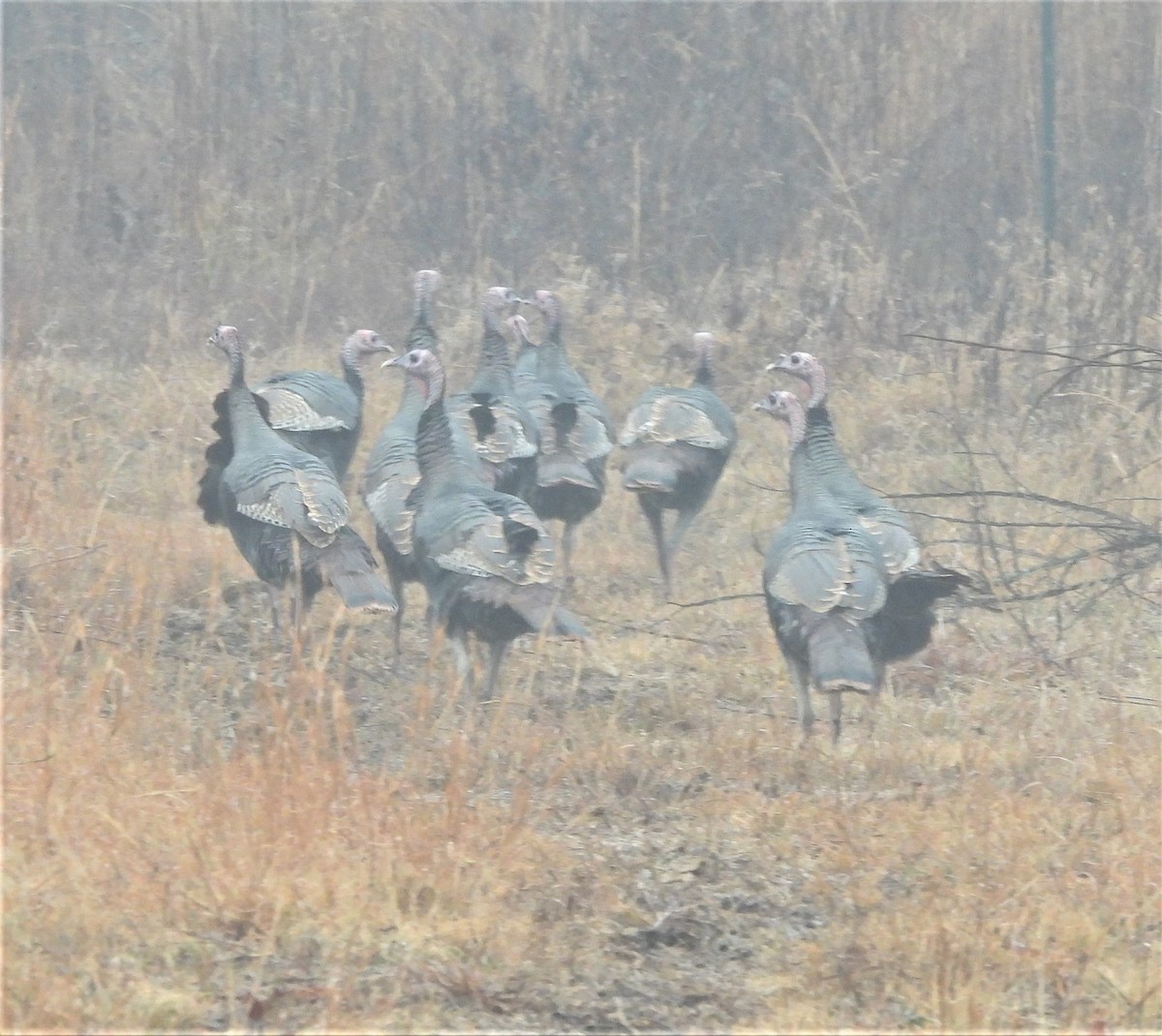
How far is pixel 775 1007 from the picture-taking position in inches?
144

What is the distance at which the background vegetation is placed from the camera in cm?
377

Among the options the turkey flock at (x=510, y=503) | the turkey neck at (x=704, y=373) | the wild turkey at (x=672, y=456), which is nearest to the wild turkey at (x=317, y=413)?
the turkey flock at (x=510, y=503)

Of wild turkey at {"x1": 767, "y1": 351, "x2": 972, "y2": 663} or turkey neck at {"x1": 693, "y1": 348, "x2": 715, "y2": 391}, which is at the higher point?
turkey neck at {"x1": 693, "y1": 348, "x2": 715, "y2": 391}

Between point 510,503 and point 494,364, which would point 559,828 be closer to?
point 510,503

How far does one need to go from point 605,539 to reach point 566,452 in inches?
43.1

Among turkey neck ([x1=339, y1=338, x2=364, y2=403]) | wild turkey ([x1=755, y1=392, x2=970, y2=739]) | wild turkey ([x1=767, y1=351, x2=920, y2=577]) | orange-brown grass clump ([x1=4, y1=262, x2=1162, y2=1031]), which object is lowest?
orange-brown grass clump ([x1=4, y1=262, x2=1162, y2=1031])

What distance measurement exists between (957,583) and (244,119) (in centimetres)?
953

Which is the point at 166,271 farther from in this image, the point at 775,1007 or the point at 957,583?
the point at 775,1007

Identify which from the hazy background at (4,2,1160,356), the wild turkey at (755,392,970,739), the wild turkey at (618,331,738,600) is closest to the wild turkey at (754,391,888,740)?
the wild turkey at (755,392,970,739)

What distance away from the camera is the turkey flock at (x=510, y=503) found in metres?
5.56

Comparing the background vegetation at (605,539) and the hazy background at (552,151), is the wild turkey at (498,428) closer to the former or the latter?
the background vegetation at (605,539)

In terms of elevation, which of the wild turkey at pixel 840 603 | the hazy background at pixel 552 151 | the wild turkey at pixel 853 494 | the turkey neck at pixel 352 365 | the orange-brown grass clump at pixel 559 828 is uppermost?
the hazy background at pixel 552 151

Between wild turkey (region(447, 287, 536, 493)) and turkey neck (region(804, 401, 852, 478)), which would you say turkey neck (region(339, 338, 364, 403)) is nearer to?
wild turkey (region(447, 287, 536, 493))

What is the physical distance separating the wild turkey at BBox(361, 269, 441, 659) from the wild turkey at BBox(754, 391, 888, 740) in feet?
4.55
